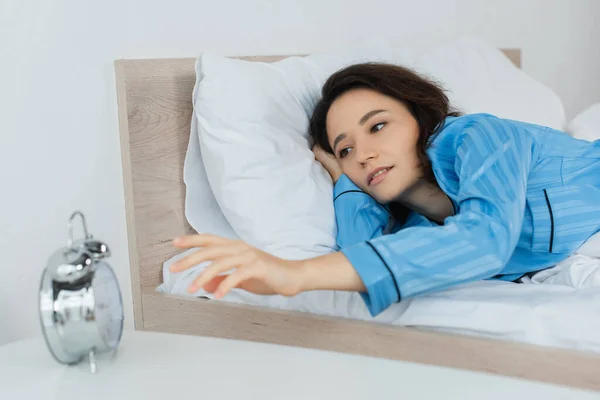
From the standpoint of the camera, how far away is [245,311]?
1139 millimetres

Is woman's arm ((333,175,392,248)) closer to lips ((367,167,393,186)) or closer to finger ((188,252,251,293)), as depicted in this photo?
lips ((367,167,393,186))

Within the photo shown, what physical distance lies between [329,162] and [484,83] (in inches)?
25.4

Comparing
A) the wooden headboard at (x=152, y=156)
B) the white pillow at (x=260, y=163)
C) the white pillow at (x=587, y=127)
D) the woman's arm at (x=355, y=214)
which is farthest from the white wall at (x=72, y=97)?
the white pillow at (x=587, y=127)

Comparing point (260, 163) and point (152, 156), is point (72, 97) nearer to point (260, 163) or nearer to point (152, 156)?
point (152, 156)

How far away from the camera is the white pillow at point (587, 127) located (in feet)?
5.79

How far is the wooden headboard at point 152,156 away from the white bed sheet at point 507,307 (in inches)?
4.5

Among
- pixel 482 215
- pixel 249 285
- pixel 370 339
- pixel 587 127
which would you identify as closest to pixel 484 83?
pixel 587 127

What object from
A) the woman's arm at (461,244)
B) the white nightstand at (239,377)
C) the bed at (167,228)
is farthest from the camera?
the bed at (167,228)

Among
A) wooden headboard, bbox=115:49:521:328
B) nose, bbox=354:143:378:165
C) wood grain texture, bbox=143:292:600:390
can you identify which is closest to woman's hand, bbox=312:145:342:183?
nose, bbox=354:143:378:165

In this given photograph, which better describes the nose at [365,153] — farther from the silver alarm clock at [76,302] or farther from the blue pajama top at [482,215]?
the silver alarm clock at [76,302]

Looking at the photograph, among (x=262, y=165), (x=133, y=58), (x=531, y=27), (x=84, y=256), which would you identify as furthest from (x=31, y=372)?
(x=531, y=27)

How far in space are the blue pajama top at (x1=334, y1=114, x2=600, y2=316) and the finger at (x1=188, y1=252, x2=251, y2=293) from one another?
0.57ft

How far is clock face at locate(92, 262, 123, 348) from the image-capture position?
2.68 ft

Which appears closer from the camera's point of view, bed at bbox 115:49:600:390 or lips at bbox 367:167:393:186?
bed at bbox 115:49:600:390
